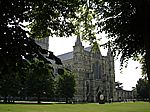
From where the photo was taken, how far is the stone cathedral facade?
12241cm

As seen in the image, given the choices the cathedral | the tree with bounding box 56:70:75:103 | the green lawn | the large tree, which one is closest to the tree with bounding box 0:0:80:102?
the large tree

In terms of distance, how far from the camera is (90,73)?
129m

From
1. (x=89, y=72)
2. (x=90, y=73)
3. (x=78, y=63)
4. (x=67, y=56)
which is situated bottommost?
(x=90, y=73)

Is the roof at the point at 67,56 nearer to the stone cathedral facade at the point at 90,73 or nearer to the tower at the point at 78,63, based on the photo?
the stone cathedral facade at the point at 90,73

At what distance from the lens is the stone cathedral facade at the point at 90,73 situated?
122406 mm

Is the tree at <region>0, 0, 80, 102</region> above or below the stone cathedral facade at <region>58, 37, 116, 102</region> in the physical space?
below

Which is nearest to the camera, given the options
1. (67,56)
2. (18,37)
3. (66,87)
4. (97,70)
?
(18,37)

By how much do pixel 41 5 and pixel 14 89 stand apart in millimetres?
56700

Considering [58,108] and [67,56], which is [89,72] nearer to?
[67,56]

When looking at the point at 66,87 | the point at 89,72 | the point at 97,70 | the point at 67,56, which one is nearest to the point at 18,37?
the point at 66,87

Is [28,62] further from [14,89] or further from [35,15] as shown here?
[14,89]

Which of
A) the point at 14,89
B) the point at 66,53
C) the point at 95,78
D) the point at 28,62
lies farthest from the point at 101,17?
the point at 66,53

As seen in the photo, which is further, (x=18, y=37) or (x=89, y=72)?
(x=89, y=72)

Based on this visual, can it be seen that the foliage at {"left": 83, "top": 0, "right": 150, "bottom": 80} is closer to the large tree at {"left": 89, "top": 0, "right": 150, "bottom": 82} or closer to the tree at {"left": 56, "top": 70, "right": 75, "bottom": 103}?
the large tree at {"left": 89, "top": 0, "right": 150, "bottom": 82}
